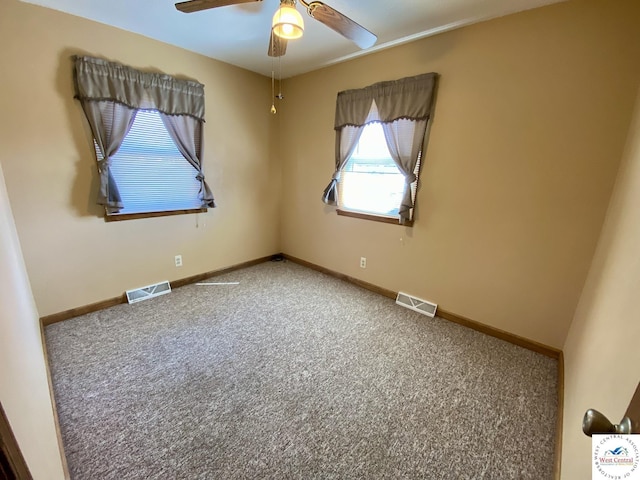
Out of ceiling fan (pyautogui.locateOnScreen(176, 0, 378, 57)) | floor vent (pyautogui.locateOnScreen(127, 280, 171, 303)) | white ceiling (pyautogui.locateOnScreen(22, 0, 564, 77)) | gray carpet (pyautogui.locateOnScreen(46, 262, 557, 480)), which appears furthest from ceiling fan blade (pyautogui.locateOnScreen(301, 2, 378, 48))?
floor vent (pyautogui.locateOnScreen(127, 280, 171, 303))

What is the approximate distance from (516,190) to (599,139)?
1.71 ft

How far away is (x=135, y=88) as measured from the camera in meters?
2.51

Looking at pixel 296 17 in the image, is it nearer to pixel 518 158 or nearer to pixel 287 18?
pixel 287 18

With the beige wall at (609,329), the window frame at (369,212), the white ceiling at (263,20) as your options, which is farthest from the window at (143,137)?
the beige wall at (609,329)

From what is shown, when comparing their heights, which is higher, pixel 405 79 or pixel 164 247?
pixel 405 79

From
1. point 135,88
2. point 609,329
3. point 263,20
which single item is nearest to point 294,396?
point 609,329

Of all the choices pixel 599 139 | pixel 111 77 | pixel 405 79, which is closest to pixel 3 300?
pixel 111 77

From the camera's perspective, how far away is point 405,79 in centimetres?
251

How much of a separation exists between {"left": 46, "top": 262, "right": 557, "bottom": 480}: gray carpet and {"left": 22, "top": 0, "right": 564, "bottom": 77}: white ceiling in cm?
247

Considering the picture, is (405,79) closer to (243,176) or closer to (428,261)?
(428,261)

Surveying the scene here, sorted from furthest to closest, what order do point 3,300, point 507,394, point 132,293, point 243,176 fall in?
point 243,176, point 132,293, point 507,394, point 3,300

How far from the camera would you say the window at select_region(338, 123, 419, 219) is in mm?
2873

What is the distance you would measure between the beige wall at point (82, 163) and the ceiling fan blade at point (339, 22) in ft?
6.25

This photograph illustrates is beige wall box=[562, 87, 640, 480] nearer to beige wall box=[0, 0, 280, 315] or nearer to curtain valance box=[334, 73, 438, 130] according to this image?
curtain valance box=[334, 73, 438, 130]
